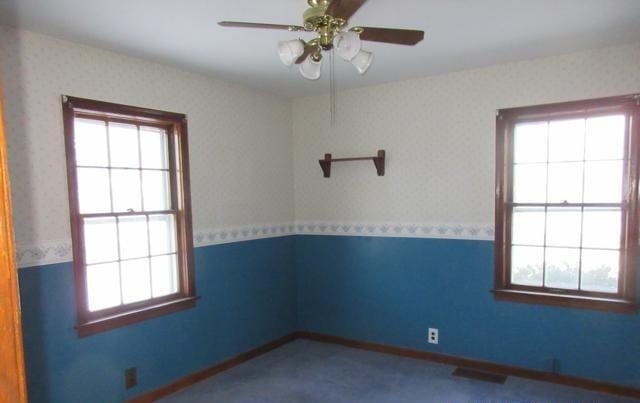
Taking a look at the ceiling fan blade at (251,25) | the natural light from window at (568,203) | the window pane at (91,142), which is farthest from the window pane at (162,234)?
the natural light from window at (568,203)

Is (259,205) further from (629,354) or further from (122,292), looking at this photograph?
(629,354)

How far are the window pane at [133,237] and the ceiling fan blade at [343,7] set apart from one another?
2.01 m

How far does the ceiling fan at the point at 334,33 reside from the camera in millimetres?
1570

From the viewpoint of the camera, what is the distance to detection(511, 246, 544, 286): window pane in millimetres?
3074

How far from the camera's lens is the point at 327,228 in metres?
3.95

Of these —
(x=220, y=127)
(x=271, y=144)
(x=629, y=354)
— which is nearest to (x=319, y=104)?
(x=271, y=144)

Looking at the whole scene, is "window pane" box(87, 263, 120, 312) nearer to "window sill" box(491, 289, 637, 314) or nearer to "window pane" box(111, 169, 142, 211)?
"window pane" box(111, 169, 142, 211)

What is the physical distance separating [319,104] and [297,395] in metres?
2.57

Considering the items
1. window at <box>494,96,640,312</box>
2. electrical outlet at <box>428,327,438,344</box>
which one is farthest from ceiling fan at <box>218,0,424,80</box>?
electrical outlet at <box>428,327,438,344</box>

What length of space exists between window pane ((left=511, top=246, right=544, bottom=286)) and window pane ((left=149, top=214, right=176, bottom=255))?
263cm

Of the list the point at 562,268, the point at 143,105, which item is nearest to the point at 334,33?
the point at 143,105

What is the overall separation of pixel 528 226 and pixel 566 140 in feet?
2.24

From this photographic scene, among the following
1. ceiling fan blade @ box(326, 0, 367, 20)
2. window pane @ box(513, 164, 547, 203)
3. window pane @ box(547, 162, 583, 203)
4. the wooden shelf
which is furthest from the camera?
the wooden shelf

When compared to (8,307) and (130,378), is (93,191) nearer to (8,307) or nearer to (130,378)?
(130,378)
